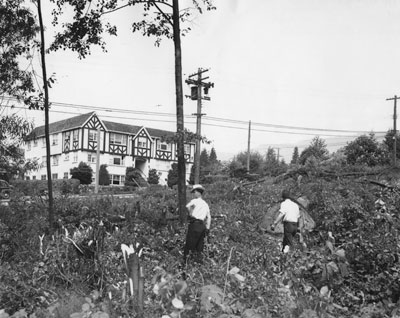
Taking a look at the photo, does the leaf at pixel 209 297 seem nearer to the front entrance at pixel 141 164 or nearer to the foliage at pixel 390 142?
the foliage at pixel 390 142

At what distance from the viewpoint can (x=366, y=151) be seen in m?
40.1

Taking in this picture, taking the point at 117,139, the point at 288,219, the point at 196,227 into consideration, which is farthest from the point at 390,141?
the point at 196,227

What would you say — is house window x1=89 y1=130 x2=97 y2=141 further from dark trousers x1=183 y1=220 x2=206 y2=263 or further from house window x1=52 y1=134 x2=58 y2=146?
dark trousers x1=183 y1=220 x2=206 y2=263

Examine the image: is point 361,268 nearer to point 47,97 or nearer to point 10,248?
point 10,248

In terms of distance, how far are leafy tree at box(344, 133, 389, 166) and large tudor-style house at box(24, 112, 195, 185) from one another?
16.2m

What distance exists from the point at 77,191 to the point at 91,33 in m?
15.3

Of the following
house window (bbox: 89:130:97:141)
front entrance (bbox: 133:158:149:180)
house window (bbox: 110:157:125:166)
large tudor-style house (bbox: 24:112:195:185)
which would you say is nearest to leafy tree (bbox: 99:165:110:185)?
large tudor-style house (bbox: 24:112:195:185)

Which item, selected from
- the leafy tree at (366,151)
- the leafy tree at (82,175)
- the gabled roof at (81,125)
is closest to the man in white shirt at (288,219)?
the leafy tree at (366,151)

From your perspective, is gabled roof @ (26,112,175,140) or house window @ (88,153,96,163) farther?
gabled roof @ (26,112,175,140)

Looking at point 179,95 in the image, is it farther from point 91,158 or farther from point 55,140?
point 55,140

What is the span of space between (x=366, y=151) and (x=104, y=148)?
2771cm

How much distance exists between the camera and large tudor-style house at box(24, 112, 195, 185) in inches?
1917

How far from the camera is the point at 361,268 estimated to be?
5.35 metres

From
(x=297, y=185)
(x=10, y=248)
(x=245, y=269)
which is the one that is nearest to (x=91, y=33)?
(x=10, y=248)
